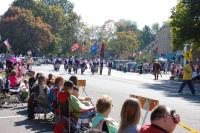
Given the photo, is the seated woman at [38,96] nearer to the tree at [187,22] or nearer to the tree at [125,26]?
the tree at [187,22]

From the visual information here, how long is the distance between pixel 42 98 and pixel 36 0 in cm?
10325

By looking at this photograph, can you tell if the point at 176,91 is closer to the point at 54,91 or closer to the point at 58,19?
the point at 54,91

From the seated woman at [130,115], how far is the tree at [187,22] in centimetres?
4340

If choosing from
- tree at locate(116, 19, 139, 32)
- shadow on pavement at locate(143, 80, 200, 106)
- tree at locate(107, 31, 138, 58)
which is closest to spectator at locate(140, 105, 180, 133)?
shadow on pavement at locate(143, 80, 200, 106)

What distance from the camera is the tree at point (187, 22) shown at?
160 ft

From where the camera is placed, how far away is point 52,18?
121 m

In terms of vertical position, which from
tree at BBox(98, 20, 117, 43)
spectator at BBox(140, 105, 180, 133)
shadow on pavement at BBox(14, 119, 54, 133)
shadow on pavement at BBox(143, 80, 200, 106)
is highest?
tree at BBox(98, 20, 117, 43)

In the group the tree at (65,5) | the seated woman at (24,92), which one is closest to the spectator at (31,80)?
the seated woman at (24,92)

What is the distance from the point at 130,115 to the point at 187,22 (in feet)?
145

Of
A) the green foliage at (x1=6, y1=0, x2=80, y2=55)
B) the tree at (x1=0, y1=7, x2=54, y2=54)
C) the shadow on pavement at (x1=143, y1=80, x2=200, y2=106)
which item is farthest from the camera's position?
the green foliage at (x1=6, y1=0, x2=80, y2=55)

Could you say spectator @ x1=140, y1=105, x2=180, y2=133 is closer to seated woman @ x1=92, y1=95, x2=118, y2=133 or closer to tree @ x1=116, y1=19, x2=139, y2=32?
seated woman @ x1=92, y1=95, x2=118, y2=133

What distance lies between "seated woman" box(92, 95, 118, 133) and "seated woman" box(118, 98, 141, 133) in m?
1.21

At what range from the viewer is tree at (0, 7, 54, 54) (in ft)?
313

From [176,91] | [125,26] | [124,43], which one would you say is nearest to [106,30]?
[124,43]
